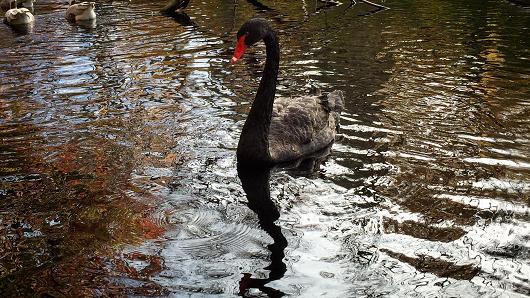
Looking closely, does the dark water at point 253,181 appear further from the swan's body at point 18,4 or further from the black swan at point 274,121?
the swan's body at point 18,4

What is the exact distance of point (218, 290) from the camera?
5.41 metres

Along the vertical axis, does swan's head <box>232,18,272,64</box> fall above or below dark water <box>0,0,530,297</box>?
above

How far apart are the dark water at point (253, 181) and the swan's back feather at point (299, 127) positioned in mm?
335

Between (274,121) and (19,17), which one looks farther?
(19,17)

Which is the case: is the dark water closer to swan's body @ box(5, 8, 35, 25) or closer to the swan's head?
the swan's head

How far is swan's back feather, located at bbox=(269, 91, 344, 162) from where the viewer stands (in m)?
8.68

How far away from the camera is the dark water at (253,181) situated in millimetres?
5703

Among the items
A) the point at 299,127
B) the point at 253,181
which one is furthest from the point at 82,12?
the point at 253,181

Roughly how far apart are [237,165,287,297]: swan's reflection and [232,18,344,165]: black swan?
0.23 m

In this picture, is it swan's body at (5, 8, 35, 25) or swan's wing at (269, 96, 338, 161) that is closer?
swan's wing at (269, 96, 338, 161)

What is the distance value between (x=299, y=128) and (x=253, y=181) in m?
1.34

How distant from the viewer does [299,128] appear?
9.01m

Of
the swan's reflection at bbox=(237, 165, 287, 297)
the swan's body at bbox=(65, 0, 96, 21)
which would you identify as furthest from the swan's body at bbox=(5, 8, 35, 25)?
the swan's reflection at bbox=(237, 165, 287, 297)

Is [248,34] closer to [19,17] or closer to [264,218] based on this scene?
[264,218]
